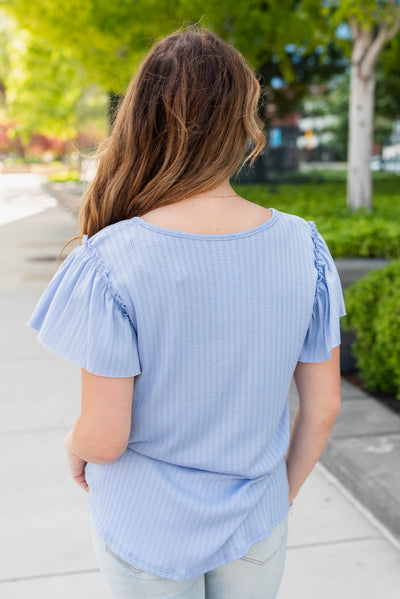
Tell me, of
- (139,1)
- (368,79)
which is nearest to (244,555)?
(368,79)

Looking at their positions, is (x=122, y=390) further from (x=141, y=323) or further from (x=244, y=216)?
(x=244, y=216)

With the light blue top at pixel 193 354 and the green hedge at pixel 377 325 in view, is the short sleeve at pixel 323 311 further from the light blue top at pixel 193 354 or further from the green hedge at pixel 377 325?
the green hedge at pixel 377 325

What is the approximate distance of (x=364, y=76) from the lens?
10.9 metres

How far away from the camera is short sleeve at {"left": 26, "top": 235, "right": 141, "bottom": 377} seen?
124 cm

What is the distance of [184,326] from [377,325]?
346 centimetres

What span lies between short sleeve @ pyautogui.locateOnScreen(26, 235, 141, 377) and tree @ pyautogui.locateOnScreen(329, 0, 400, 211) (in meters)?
9.35

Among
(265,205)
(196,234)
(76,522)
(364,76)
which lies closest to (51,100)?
(265,205)

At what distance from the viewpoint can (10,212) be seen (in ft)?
66.3

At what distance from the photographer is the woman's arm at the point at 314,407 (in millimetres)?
1526

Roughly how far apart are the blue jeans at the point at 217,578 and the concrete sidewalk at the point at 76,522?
4.90 ft

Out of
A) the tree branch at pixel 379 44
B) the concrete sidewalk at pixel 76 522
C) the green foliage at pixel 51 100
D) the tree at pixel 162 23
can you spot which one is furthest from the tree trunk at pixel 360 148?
the green foliage at pixel 51 100

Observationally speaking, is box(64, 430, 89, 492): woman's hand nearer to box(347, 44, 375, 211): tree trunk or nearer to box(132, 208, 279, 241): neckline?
box(132, 208, 279, 241): neckline

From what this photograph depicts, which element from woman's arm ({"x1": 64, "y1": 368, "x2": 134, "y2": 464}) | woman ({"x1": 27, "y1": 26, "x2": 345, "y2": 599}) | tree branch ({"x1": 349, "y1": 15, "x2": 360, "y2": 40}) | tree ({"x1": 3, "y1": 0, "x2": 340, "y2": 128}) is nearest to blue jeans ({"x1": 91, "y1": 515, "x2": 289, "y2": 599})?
woman ({"x1": 27, "y1": 26, "x2": 345, "y2": 599})

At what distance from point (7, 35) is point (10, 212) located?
41.6 metres
